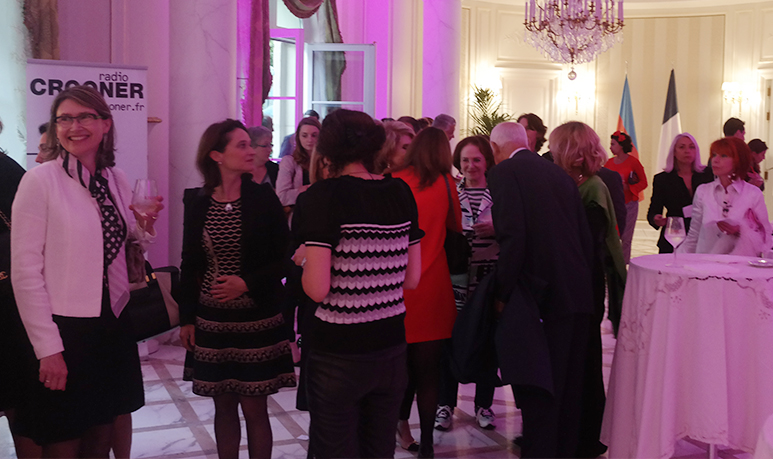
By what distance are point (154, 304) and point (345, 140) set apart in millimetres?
1121

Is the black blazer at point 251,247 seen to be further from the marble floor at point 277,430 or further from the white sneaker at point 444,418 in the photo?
the white sneaker at point 444,418

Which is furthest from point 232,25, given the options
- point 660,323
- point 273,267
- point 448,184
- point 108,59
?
point 660,323

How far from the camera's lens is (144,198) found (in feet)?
8.16

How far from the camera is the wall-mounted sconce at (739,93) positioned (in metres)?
12.1

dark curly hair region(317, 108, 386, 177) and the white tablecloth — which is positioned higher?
dark curly hair region(317, 108, 386, 177)

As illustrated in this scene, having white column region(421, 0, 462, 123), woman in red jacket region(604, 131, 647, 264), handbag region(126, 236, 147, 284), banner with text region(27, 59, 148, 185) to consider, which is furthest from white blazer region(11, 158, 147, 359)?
white column region(421, 0, 462, 123)

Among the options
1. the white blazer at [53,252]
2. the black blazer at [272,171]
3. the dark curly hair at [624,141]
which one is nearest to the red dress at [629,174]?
the dark curly hair at [624,141]

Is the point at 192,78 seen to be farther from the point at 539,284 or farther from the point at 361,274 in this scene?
the point at 361,274

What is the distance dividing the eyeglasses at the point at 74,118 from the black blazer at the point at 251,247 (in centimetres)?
49

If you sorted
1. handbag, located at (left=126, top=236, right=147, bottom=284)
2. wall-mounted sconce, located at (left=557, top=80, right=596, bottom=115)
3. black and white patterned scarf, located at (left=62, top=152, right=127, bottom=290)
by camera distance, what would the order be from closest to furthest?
1. black and white patterned scarf, located at (left=62, top=152, right=127, bottom=290)
2. handbag, located at (left=126, top=236, right=147, bottom=284)
3. wall-mounted sconce, located at (left=557, top=80, right=596, bottom=115)

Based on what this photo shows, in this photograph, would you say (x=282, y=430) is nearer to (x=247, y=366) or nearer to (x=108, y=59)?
(x=247, y=366)

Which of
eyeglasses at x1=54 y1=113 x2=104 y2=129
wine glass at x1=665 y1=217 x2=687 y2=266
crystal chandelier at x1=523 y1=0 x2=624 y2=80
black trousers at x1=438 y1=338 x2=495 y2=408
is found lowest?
black trousers at x1=438 y1=338 x2=495 y2=408

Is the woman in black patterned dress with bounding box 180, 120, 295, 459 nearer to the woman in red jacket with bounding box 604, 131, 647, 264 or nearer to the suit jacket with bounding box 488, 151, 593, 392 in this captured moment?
the suit jacket with bounding box 488, 151, 593, 392

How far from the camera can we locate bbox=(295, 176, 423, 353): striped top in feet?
6.84
